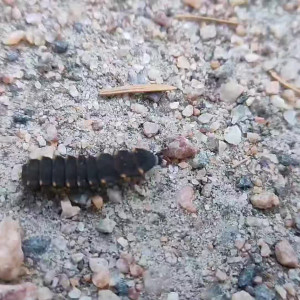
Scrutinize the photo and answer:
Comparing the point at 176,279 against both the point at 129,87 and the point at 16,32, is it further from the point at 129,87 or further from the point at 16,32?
the point at 16,32

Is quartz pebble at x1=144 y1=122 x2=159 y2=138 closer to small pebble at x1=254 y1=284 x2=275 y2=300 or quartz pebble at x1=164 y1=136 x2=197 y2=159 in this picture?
quartz pebble at x1=164 y1=136 x2=197 y2=159

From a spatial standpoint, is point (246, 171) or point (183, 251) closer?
point (183, 251)

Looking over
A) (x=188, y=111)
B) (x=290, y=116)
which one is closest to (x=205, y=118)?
(x=188, y=111)

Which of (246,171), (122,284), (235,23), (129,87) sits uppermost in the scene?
(235,23)

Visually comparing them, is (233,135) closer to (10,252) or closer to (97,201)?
(97,201)

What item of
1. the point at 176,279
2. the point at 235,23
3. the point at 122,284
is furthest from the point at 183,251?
the point at 235,23

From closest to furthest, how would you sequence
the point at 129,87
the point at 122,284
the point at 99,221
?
the point at 122,284
the point at 99,221
the point at 129,87
